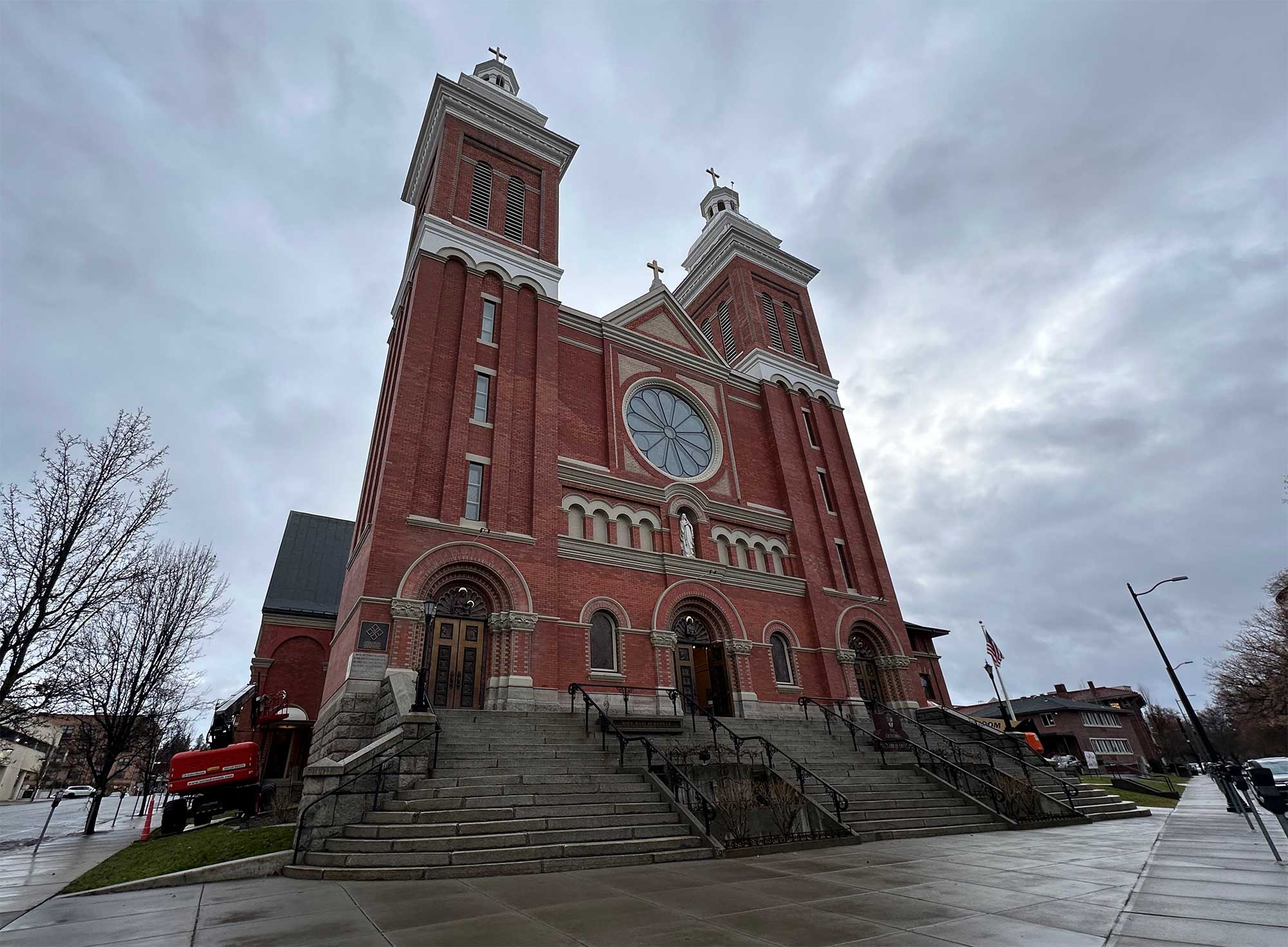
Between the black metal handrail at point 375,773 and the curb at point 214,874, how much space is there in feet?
0.74

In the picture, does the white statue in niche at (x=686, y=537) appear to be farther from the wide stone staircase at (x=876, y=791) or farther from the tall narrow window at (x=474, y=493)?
the tall narrow window at (x=474, y=493)

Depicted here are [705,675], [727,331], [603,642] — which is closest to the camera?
[603,642]

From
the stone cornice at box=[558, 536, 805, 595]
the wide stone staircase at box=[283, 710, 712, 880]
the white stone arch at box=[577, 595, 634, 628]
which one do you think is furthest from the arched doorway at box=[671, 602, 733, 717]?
the wide stone staircase at box=[283, 710, 712, 880]

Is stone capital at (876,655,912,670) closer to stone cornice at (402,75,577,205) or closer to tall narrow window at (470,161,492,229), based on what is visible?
tall narrow window at (470,161,492,229)

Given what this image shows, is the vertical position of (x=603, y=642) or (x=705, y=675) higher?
(x=603, y=642)

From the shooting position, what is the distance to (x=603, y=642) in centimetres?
1880

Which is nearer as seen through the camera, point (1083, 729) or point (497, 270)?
point (497, 270)

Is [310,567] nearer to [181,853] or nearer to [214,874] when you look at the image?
[181,853]

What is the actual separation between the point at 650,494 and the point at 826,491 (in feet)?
33.1

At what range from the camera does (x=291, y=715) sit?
24547 millimetres

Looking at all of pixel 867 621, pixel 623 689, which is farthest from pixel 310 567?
pixel 867 621

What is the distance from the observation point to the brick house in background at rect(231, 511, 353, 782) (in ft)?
82.0

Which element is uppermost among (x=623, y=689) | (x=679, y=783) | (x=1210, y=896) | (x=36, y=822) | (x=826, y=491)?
(x=826, y=491)

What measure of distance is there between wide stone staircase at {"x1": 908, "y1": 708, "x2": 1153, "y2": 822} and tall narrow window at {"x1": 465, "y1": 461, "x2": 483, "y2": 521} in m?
14.0
